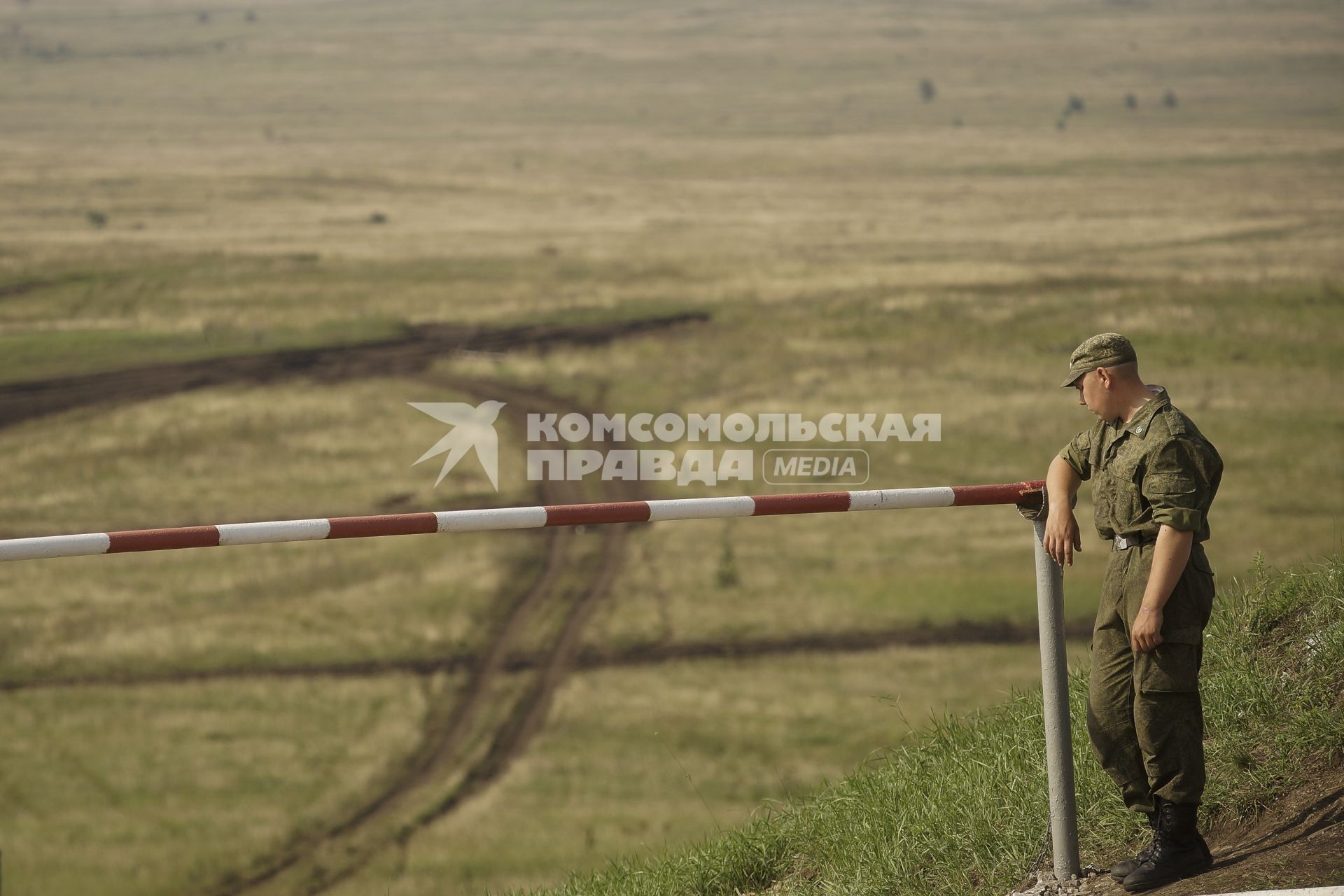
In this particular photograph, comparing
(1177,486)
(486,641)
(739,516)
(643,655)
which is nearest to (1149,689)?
(1177,486)

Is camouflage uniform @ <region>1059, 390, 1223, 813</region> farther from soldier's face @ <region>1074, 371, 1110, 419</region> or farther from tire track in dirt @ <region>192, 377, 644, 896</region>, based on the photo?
tire track in dirt @ <region>192, 377, 644, 896</region>

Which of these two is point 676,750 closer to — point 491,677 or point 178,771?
point 491,677

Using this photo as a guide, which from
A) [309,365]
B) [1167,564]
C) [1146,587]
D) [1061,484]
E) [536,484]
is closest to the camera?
[1167,564]

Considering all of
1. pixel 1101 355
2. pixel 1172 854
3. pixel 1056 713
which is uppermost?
pixel 1101 355

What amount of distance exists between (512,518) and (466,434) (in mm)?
28196

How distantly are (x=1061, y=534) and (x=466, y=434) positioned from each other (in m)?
28.6

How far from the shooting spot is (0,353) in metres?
39.7

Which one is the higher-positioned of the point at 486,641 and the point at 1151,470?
the point at 1151,470

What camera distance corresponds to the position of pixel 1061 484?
15.5ft

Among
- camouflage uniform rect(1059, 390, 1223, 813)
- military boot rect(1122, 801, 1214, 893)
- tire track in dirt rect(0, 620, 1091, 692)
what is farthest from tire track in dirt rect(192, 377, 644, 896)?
camouflage uniform rect(1059, 390, 1223, 813)

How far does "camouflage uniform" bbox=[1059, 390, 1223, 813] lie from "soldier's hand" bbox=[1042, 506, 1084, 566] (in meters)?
0.17

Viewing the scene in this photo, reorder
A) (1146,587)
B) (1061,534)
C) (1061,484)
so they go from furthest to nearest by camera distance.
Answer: (1061,484)
(1061,534)
(1146,587)

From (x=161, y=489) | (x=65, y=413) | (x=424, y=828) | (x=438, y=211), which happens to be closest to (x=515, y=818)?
(x=424, y=828)

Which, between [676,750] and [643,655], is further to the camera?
[643,655]
